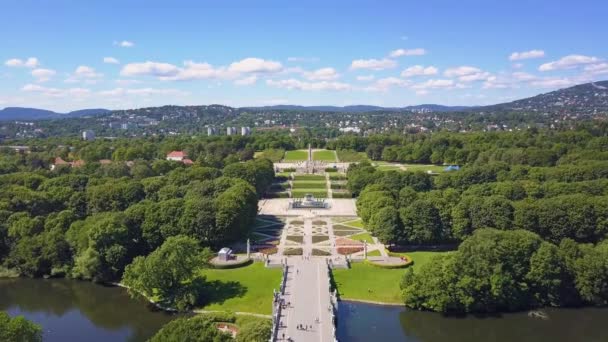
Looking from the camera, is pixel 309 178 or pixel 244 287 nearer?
pixel 244 287

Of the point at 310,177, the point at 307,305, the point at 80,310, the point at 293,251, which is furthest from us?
the point at 310,177

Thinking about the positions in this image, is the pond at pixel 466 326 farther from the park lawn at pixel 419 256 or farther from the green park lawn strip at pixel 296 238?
the green park lawn strip at pixel 296 238

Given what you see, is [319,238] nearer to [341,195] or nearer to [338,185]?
[341,195]

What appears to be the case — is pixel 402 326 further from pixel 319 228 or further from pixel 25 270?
pixel 25 270

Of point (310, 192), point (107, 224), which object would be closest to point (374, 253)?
point (107, 224)

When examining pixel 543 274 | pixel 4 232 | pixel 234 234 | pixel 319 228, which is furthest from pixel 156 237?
pixel 543 274

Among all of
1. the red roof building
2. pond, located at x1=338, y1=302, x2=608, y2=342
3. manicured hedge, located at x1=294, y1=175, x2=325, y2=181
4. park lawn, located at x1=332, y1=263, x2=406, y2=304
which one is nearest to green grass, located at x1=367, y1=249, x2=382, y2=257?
park lawn, located at x1=332, y1=263, x2=406, y2=304
